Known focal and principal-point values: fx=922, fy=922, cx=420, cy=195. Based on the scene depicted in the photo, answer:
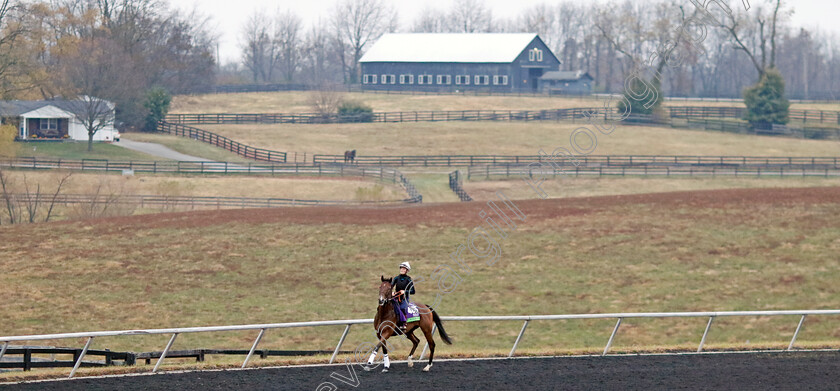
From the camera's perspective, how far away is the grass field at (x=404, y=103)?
11094 cm

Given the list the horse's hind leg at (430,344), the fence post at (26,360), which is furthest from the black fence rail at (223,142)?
the horse's hind leg at (430,344)

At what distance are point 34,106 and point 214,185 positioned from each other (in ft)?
91.0

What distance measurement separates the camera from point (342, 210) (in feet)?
150

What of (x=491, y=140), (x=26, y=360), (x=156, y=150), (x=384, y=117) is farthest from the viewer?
(x=384, y=117)

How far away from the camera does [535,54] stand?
125375 mm

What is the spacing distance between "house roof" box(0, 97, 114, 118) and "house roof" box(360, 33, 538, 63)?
52548 millimetres

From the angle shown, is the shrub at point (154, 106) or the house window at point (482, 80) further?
the house window at point (482, 80)

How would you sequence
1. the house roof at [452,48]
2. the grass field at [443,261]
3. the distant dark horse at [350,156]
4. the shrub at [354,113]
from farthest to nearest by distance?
1. the house roof at [452,48]
2. the shrub at [354,113]
3. the distant dark horse at [350,156]
4. the grass field at [443,261]

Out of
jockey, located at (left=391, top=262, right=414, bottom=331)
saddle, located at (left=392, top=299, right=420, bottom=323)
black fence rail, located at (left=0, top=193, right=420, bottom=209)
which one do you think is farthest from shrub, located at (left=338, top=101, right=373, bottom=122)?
jockey, located at (left=391, top=262, right=414, bottom=331)

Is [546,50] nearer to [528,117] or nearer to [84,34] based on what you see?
[528,117]

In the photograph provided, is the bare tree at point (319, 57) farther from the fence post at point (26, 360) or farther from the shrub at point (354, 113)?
the fence post at point (26, 360)

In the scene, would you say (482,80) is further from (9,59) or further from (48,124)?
(9,59)

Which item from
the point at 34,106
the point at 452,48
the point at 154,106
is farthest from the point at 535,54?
the point at 34,106

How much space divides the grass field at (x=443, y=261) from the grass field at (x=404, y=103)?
2638 inches
